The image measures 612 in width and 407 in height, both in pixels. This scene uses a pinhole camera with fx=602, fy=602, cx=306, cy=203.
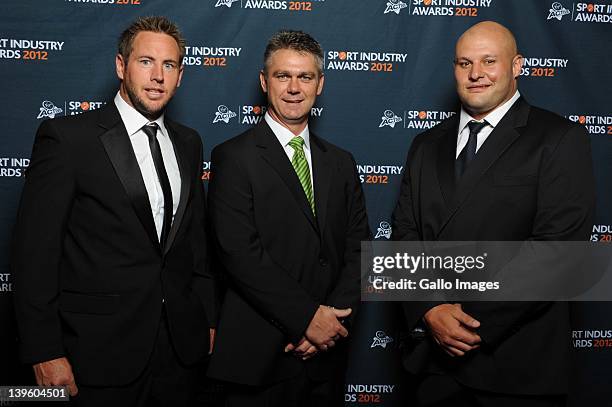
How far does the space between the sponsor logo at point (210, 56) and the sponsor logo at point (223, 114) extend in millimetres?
210

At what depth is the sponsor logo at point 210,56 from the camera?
3014mm

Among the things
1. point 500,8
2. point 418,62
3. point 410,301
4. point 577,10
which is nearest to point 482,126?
point 410,301

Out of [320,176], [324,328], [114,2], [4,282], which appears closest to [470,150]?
[320,176]

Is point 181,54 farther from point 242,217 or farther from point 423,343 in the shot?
point 423,343

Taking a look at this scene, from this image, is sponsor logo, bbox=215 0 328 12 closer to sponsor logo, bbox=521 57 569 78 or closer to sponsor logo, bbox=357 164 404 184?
sponsor logo, bbox=357 164 404 184

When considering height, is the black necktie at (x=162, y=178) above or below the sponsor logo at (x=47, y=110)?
below

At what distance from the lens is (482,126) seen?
2281 millimetres

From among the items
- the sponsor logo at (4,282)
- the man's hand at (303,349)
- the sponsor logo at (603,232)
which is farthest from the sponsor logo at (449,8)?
the sponsor logo at (4,282)

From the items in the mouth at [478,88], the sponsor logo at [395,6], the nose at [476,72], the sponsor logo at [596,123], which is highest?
the sponsor logo at [395,6]

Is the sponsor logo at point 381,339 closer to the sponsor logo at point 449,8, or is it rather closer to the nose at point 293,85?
the nose at point 293,85

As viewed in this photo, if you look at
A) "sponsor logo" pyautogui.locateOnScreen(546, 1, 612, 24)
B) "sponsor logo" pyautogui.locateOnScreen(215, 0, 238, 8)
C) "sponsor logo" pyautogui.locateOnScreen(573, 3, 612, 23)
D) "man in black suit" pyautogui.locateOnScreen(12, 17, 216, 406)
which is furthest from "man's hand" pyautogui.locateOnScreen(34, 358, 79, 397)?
"sponsor logo" pyautogui.locateOnScreen(573, 3, 612, 23)

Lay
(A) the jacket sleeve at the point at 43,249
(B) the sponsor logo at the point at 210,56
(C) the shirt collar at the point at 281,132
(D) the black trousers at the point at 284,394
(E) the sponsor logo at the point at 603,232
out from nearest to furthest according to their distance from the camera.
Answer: (A) the jacket sleeve at the point at 43,249
(D) the black trousers at the point at 284,394
(C) the shirt collar at the point at 281,132
(B) the sponsor logo at the point at 210,56
(E) the sponsor logo at the point at 603,232

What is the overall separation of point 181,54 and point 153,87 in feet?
0.67

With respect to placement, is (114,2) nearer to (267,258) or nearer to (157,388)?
(267,258)
